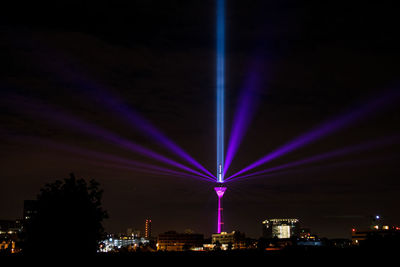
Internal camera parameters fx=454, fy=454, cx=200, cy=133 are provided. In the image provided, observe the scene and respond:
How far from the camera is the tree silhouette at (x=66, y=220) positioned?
94.3ft

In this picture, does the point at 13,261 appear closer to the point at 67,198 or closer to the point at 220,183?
the point at 67,198

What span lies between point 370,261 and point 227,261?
6862 mm

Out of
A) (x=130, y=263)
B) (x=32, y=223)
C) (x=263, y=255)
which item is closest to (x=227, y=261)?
(x=263, y=255)

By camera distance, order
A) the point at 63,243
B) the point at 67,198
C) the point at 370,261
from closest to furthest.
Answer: the point at 370,261
the point at 63,243
the point at 67,198

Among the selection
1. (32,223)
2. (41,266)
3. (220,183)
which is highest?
(220,183)

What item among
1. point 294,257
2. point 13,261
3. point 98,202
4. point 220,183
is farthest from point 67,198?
point 220,183

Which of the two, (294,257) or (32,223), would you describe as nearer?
(294,257)

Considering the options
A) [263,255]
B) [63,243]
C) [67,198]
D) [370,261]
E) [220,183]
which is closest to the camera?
[370,261]

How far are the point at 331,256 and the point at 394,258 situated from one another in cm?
297

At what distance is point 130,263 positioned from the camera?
22375mm

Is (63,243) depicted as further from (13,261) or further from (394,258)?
(394,258)

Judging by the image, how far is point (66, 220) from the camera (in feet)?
96.9

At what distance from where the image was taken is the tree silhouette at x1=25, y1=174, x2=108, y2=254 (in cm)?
2873

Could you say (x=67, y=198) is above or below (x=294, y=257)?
above
